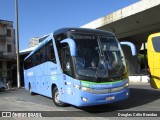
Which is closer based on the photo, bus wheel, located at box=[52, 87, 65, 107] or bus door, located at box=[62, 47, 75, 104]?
bus door, located at box=[62, 47, 75, 104]

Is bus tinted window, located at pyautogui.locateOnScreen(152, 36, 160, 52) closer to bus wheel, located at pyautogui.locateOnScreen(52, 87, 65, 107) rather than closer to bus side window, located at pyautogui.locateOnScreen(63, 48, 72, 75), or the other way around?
bus side window, located at pyautogui.locateOnScreen(63, 48, 72, 75)

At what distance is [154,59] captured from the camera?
1368 cm

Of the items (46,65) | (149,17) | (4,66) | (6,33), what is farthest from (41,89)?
(6,33)

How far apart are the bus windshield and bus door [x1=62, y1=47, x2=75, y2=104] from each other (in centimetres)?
54

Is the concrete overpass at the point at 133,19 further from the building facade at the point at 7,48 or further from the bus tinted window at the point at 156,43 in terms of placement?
the building facade at the point at 7,48

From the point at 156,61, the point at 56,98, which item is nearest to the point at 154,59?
the point at 156,61

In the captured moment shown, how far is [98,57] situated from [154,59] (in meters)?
3.51

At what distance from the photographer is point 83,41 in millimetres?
11570

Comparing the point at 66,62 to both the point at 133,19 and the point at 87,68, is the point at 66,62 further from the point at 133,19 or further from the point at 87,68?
the point at 133,19

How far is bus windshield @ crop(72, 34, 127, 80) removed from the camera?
36.1ft

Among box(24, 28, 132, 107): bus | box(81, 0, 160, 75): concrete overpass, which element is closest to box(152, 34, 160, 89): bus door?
box(24, 28, 132, 107): bus

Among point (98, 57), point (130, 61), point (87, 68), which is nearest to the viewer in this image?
point (87, 68)

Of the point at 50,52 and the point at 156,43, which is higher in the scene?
the point at 156,43

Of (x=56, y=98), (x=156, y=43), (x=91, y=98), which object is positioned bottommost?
(x=56, y=98)
